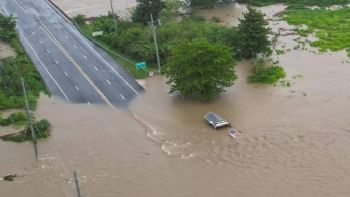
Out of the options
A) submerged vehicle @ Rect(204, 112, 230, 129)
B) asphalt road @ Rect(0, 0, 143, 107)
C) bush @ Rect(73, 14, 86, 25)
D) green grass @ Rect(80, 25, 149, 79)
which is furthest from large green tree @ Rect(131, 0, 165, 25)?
submerged vehicle @ Rect(204, 112, 230, 129)

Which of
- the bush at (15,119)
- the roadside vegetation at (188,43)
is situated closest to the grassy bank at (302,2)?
the roadside vegetation at (188,43)

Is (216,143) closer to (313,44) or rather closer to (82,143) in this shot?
(82,143)

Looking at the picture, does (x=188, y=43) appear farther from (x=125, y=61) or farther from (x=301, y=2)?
(x=301, y=2)

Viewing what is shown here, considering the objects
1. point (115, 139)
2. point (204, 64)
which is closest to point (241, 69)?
point (204, 64)

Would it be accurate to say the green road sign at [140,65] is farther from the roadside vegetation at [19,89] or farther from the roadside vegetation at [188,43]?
the roadside vegetation at [19,89]

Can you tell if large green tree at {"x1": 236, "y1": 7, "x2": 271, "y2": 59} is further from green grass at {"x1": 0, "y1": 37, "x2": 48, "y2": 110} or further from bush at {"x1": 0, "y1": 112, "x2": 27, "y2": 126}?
bush at {"x1": 0, "y1": 112, "x2": 27, "y2": 126}

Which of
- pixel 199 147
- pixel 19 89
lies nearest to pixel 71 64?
pixel 19 89
